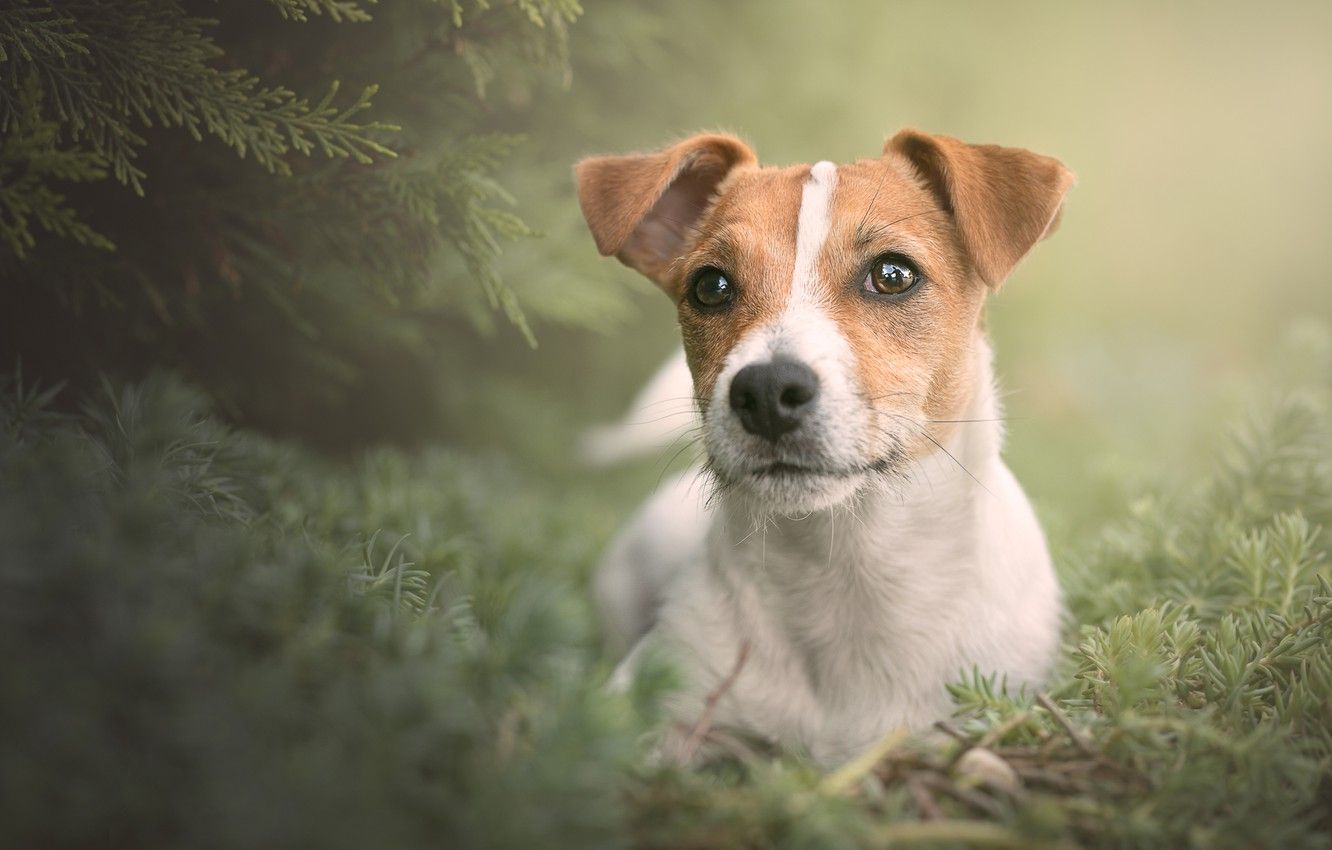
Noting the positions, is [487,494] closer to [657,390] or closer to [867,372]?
[657,390]

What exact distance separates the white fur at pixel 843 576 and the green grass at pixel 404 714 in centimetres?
30

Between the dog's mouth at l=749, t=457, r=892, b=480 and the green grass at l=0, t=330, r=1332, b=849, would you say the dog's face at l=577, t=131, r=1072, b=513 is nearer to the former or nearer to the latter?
the dog's mouth at l=749, t=457, r=892, b=480

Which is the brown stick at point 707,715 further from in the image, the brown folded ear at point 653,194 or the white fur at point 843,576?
the brown folded ear at point 653,194

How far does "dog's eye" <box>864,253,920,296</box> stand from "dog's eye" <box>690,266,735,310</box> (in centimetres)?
38

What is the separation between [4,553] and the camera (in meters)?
1.12

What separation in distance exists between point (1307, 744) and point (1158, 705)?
0.80 feet

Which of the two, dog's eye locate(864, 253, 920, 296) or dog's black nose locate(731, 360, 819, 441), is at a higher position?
dog's eye locate(864, 253, 920, 296)

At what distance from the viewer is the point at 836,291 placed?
2.40 m

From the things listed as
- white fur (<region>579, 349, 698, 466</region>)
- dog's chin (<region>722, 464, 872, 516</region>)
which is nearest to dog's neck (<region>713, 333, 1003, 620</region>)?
dog's chin (<region>722, 464, 872, 516</region>)

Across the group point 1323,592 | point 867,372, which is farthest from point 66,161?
point 1323,592

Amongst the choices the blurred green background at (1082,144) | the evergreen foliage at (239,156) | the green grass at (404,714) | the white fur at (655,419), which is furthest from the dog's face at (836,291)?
the blurred green background at (1082,144)

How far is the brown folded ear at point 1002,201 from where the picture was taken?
2357mm

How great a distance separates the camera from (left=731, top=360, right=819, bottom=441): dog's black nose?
206 cm

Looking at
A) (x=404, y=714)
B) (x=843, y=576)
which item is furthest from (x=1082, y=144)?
(x=404, y=714)
